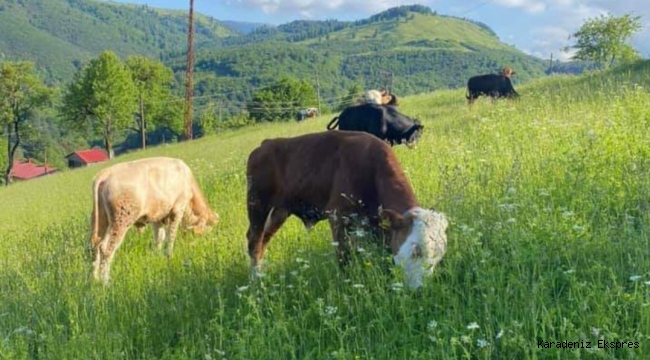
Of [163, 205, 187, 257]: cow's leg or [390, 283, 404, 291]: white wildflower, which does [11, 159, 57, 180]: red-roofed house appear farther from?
[390, 283, 404, 291]: white wildflower

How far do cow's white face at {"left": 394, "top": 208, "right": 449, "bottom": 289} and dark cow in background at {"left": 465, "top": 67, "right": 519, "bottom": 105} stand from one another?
17.3m

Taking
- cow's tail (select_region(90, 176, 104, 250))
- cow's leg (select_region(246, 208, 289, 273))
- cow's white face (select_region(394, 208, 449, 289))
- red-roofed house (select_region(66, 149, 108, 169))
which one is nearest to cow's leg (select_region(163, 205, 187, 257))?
cow's tail (select_region(90, 176, 104, 250))

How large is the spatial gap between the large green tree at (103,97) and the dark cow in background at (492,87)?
47225 millimetres

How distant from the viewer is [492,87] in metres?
21.9

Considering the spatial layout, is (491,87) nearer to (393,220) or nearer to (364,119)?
(364,119)

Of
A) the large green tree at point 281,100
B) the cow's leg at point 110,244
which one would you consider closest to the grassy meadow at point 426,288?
the cow's leg at point 110,244

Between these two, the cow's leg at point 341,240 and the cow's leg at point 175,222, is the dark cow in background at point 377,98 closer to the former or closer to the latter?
the cow's leg at point 175,222

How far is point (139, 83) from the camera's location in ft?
238

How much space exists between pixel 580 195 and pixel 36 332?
5162mm

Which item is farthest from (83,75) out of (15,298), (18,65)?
(15,298)

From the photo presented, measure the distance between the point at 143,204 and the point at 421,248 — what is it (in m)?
5.55

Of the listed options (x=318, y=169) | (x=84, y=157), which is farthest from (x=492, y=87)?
(x=84, y=157)

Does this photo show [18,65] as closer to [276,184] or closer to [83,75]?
[83,75]

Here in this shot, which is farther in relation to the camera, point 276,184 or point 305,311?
point 276,184
